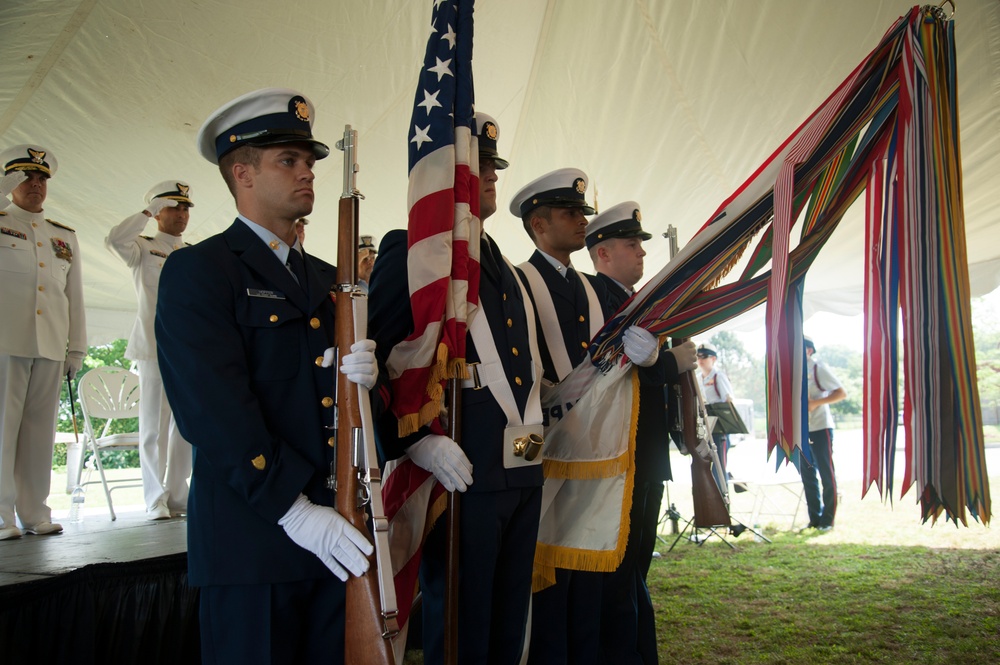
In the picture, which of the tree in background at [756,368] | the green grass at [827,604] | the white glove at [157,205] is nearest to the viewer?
the green grass at [827,604]

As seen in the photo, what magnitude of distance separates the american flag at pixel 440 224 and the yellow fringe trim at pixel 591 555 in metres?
0.80

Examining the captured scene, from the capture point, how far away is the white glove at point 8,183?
3.95 m

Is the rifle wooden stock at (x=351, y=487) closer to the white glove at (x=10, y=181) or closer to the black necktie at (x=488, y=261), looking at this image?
the black necktie at (x=488, y=261)

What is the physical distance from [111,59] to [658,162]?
396cm

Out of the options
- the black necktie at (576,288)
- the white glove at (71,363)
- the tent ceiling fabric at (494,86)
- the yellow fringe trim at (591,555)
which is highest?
the tent ceiling fabric at (494,86)

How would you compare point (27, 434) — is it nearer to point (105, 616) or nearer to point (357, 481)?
point (105, 616)

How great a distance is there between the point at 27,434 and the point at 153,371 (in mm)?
949

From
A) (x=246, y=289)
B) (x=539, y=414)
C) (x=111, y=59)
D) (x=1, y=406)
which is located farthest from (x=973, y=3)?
(x=1, y=406)

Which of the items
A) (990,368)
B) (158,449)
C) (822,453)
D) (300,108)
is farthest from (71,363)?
(990,368)

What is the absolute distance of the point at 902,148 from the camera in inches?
76.0

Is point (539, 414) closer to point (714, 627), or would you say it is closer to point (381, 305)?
point (381, 305)

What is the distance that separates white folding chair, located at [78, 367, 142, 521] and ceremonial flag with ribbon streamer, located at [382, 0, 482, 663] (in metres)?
3.43

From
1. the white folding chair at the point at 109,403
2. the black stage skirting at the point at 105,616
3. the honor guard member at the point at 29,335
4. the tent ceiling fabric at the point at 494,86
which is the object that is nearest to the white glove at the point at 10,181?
the honor guard member at the point at 29,335

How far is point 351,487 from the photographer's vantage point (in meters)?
1.71
